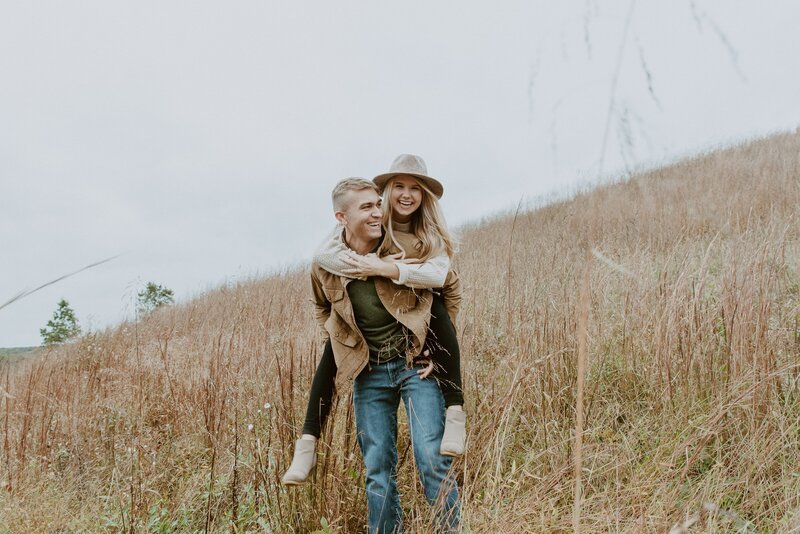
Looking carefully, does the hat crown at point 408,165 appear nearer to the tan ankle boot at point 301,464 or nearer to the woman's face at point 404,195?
the woman's face at point 404,195

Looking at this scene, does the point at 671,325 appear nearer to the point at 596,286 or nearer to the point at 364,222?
the point at 596,286

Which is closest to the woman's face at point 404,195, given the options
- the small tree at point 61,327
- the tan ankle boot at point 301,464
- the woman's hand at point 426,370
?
the woman's hand at point 426,370


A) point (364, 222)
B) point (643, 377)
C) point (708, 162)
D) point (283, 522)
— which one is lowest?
point (283, 522)

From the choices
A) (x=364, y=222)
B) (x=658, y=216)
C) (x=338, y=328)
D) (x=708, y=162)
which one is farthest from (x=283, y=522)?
(x=708, y=162)

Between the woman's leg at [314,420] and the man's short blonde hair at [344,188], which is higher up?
the man's short blonde hair at [344,188]

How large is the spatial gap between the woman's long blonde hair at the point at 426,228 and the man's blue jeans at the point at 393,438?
0.54 metres

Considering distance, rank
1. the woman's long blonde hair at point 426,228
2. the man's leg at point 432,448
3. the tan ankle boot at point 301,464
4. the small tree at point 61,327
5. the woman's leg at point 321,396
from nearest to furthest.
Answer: the man's leg at point 432,448 → the tan ankle boot at point 301,464 → the woman's leg at point 321,396 → the woman's long blonde hair at point 426,228 → the small tree at point 61,327

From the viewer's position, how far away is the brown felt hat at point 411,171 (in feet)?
8.16

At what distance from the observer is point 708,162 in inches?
389

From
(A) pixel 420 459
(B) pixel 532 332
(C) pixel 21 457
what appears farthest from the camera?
(C) pixel 21 457

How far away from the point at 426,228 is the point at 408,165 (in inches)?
12.6

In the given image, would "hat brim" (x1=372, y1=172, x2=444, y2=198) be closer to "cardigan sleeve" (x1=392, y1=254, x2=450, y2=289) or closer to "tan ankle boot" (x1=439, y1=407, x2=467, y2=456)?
"cardigan sleeve" (x1=392, y1=254, x2=450, y2=289)

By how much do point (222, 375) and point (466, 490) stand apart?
183 centimetres

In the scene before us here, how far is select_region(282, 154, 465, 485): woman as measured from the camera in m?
2.23
